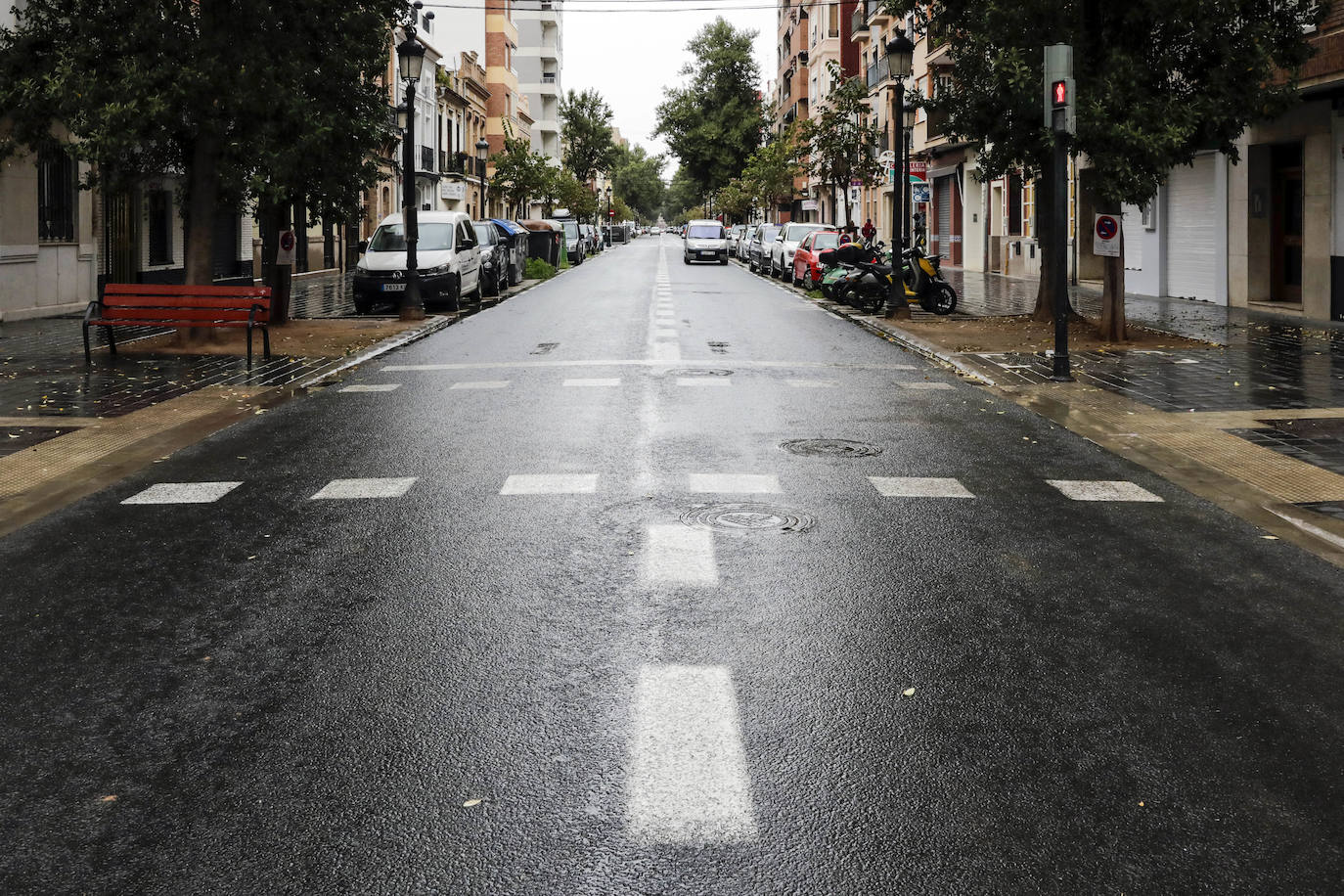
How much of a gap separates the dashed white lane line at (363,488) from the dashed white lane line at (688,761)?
3793mm

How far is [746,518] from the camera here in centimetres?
755

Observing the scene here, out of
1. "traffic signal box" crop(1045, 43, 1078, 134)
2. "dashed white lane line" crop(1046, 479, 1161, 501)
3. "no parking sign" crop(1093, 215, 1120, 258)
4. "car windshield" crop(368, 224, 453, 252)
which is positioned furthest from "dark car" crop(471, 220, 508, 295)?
"dashed white lane line" crop(1046, 479, 1161, 501)

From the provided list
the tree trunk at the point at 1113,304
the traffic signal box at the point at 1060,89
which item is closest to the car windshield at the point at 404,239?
the tree trunk at the point at 1113,304

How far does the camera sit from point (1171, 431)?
35.2ft

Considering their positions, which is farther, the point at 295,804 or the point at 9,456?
the point at 9,456

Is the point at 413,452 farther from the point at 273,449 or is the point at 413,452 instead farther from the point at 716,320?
the point at 716,320

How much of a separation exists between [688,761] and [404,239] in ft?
77.5

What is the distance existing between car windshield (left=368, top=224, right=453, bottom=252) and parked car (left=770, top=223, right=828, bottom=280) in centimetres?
1299

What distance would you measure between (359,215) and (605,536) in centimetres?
1621

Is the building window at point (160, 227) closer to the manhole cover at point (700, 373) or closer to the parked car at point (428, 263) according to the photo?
the parked car at point (428, 263)

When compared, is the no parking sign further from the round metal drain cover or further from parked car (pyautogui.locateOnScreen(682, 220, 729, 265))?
parked car (pyautogui.locateOnScreen(682, 220, 729, 265))

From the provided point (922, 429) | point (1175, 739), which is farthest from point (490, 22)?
point (1175, 739)

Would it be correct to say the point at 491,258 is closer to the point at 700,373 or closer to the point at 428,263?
the point at 428,263

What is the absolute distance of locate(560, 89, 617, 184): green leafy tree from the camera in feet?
379
